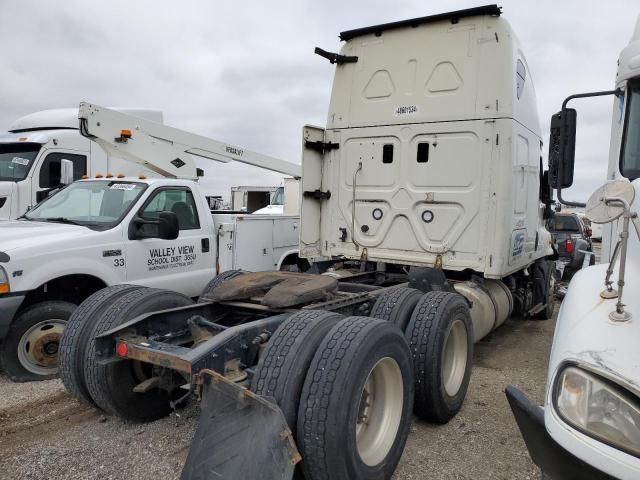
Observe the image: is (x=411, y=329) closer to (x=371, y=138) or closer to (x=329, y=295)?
(x=329, y=295)

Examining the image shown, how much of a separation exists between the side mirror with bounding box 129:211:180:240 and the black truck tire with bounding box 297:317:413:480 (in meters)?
3.02

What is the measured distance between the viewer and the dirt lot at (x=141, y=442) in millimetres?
3182

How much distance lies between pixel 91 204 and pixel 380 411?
4.43m

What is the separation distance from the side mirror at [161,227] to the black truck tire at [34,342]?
3.53 feet

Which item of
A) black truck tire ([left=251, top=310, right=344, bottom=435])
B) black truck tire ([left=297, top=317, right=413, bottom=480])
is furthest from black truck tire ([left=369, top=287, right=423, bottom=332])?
black truck tire ([left=251, top=310, right=344, bottom=435])

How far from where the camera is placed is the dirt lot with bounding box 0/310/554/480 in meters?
3.18

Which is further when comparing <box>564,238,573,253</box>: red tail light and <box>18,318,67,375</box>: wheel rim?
<box>564,238,573,253</box>: red tail light

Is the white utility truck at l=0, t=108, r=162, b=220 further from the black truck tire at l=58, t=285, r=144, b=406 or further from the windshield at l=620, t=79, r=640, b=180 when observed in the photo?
the windshield at l=620, t=79, r=640, b=180

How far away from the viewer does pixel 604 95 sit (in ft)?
11.0

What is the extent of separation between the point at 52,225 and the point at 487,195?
4.65 meters

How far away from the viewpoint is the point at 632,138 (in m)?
3.11

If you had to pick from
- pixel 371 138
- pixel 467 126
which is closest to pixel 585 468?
pixel 467 126

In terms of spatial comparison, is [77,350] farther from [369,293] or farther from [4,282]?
[369,293]

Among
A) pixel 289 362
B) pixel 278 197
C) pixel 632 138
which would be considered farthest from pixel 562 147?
pixel 278 197
